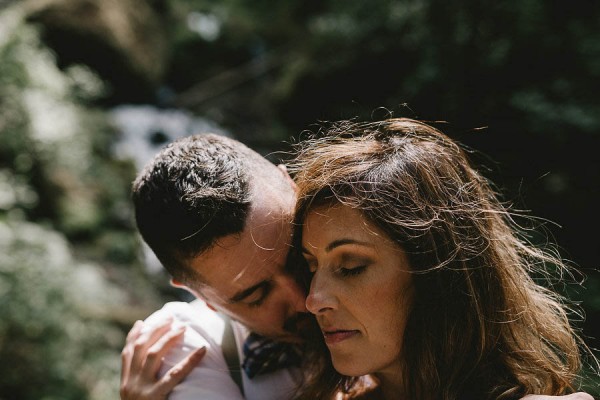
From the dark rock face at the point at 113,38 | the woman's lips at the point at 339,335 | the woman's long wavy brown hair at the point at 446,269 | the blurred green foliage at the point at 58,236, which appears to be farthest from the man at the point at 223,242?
the dark rock face at the point at 113,38

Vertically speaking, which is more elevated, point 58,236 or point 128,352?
point 128,352

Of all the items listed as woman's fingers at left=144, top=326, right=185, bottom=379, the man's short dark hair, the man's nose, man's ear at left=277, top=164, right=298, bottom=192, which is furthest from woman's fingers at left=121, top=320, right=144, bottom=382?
man's ear at left=277, top=164, right=298, bottom=192

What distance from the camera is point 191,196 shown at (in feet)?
6.78

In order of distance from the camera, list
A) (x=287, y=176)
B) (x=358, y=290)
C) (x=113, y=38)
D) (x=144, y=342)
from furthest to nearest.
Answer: (x=113, y=38) < (x=287, y=176) < (x=144, y=342) < (x=358, y=290)

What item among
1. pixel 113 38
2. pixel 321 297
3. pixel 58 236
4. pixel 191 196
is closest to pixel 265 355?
pixel 321 297

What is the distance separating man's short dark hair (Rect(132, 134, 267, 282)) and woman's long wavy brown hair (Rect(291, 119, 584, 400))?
0.31m

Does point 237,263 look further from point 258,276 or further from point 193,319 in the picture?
point 193,319

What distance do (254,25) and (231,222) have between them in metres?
10.5

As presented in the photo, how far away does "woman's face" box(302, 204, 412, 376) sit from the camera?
1.71m

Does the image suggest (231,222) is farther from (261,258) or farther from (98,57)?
(98,57)

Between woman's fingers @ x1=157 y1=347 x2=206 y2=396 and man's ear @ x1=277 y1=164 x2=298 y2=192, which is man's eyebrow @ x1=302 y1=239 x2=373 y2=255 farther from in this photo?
woman's fingers @ x1=157 y1=347 x2=206 y2=396

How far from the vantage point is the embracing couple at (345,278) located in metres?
1.73

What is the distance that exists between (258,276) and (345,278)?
0.46m

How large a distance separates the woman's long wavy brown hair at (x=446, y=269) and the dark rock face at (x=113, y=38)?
898cm
